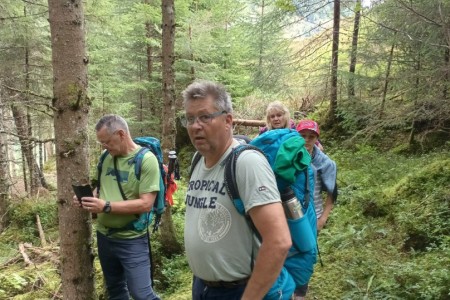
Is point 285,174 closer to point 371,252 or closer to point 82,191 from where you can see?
point 82,191

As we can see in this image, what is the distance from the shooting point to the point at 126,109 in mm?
14781

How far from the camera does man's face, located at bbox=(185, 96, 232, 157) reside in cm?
207

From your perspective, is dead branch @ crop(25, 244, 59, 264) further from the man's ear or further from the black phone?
the man's ear

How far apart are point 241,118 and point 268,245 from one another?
1399cm

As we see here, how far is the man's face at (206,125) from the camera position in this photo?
2070 mm

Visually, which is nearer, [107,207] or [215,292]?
[215,292]

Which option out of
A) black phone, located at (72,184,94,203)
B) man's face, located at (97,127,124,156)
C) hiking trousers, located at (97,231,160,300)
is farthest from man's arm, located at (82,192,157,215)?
man's face, located at (97,127,124,156)

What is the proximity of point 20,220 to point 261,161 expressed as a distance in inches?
407

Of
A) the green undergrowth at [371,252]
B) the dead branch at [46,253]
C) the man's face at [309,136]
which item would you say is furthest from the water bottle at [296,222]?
the dead branch at [46,253]

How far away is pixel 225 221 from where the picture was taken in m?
2.03

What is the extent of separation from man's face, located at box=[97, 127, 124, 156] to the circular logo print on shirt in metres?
1.84

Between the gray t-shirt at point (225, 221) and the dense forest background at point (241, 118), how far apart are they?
148cm

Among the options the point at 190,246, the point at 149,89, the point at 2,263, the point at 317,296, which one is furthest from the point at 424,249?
the point at 149,89

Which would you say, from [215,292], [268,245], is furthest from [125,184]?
[268,245]
